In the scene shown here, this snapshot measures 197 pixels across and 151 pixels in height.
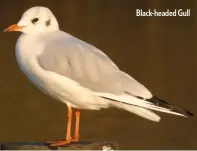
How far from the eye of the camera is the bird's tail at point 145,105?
411 cm

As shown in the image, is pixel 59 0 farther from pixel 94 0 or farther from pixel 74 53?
pixel 74 53

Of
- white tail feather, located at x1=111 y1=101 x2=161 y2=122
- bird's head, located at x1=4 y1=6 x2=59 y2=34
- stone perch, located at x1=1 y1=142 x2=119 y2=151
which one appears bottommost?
stone perch, located at x1=1 y1=142 x2=119 y2=151

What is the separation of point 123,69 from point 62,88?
14.7 ft

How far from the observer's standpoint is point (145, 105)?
4172 mm

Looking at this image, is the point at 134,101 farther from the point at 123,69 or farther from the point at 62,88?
the point at 123,69

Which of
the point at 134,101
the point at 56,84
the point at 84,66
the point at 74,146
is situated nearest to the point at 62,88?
the point at 56,84

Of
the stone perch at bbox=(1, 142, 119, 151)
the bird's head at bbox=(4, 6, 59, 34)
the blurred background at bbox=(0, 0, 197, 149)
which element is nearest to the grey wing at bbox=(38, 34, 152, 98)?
the bird's head at bbox=(4, 6, 59, 34)

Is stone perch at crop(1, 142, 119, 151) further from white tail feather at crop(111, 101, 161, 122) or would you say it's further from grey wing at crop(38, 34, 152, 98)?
grey wing at crop(38, 34, 152, 98)

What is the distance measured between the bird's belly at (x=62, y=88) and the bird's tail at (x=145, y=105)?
0.06 meters

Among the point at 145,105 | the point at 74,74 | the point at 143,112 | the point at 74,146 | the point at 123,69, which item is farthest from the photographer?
the point at 123,69

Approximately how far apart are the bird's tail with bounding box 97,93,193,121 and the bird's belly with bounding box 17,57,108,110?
60mm

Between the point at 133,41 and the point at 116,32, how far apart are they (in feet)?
2.98

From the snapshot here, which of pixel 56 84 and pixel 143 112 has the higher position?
pixel 56 84

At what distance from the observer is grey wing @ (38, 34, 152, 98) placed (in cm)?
436
